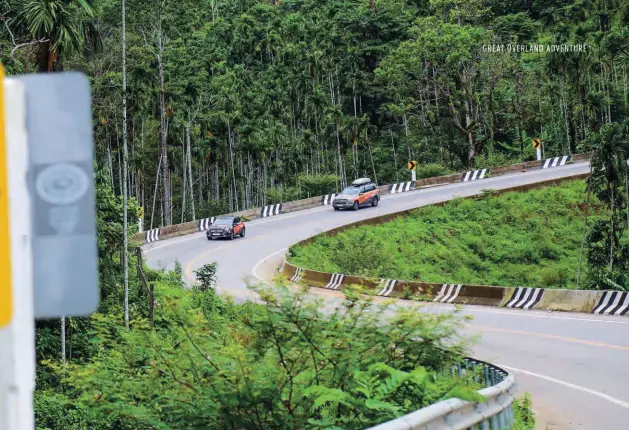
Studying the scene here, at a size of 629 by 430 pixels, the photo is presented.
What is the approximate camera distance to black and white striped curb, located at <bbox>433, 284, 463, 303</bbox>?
2674 centimetres

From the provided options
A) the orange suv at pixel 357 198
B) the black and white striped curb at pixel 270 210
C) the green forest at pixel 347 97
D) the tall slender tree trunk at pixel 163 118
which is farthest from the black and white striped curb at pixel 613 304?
the tall slender tree trunk at pixel 163 118

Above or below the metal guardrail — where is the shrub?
below

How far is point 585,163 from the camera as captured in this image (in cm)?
6047

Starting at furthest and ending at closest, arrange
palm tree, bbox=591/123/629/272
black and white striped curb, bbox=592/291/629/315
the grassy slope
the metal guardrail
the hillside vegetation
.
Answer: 1. the grassy slope
2. palm tree, bbox=591/123/629/272
3. black and white striped curb, bbox=592/291/629/315
4. the hillside vegetation
5. the metal guardrail

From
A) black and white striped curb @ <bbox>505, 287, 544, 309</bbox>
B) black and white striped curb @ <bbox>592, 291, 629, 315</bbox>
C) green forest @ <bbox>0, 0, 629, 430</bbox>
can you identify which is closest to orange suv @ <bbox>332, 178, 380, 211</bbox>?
green forest @ <bbox>0, 0, 629, 430</bbox>

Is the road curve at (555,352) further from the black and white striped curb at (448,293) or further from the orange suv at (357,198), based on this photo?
the orange suv at (357,198)

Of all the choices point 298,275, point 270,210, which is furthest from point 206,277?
point 270,210

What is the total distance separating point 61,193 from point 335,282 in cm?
2935

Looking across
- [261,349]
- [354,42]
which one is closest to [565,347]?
[261,349]

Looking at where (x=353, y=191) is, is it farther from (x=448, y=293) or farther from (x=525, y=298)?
A: (x=525, y=298)

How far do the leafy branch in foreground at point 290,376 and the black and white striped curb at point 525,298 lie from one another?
53.9 ft

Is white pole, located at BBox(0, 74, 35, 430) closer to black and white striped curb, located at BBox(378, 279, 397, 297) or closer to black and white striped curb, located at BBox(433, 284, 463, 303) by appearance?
black and white striped curb, located at BBox(433, 284, 463, 303)

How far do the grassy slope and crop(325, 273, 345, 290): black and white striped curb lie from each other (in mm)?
5515

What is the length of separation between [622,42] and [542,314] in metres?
48.0
